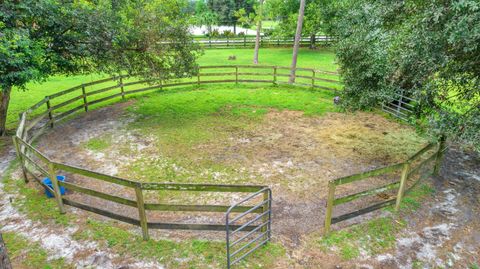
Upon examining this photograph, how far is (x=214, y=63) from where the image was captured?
23.3m

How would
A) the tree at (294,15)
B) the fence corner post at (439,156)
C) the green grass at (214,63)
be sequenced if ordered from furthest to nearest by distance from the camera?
the tree at (294,15) < the green grass at (214,63) < the fence corner post at (439,156)

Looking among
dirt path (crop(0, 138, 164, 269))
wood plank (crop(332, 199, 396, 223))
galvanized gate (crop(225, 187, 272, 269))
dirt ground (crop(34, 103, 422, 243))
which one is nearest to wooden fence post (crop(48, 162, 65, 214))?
dirt path (crop(0, 138, 164, 269))

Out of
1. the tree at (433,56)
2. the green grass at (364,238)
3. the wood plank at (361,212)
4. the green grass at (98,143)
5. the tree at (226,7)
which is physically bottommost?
the green grass at (364,238)

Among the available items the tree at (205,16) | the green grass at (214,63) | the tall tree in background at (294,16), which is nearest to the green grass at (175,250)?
the green grass at (214,63)

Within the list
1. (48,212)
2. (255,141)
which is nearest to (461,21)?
(255,141)

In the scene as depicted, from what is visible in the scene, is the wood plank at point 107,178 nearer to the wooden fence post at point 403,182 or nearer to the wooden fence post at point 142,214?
the wooden fence post at point 142,214

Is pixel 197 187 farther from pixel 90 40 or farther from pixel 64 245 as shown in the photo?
pixel 90 40

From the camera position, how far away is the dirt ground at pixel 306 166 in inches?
198

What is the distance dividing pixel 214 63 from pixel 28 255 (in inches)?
783

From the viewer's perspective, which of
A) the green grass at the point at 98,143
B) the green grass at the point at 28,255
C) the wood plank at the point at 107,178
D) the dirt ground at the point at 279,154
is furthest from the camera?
the green grass at the point at 98,143

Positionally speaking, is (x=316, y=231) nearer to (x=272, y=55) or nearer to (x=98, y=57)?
(x=98, y=57)

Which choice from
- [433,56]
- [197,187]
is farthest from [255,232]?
[433,56]

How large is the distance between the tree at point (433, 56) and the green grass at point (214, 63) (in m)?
8.79

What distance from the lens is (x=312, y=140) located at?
30.5ft
